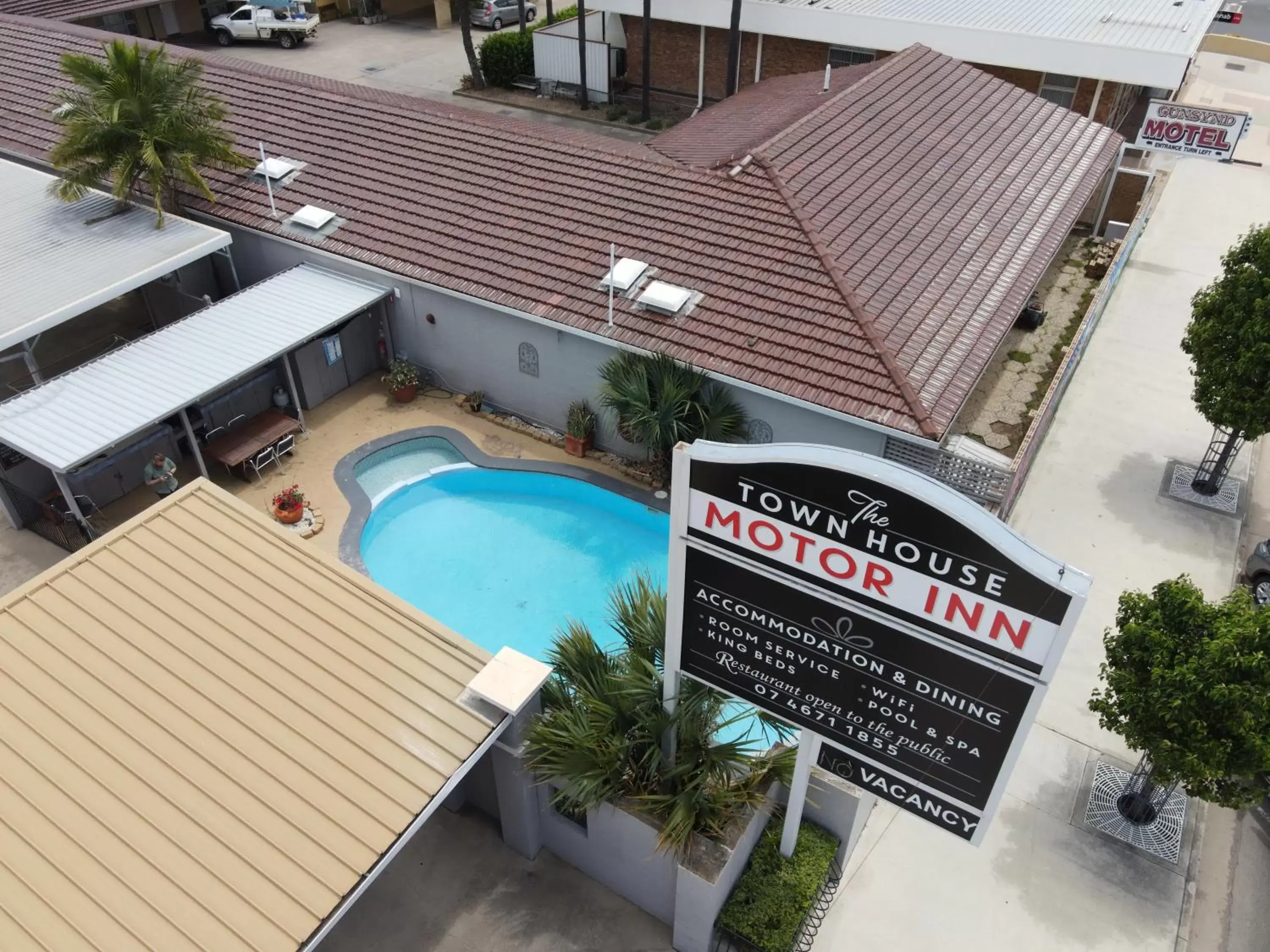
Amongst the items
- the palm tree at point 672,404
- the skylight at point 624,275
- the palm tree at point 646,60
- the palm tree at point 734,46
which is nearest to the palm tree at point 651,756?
the palm tree at point 672,404

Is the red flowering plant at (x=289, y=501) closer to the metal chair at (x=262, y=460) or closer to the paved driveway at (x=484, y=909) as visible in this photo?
the metal chair at (x=262, y=460)

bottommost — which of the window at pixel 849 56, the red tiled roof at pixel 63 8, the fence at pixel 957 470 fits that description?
the fence at pixel 957 470

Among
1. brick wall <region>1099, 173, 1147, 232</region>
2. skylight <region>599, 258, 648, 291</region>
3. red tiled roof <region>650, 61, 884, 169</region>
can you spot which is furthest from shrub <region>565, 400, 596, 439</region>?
brick wall <region>1099, 173, 1147, 232</region>

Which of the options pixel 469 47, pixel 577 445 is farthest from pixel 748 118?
pixel 469 47

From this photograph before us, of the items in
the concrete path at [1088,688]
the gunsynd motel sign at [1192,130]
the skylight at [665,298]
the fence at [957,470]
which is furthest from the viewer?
the gunsynd motel sign at [1192,130]

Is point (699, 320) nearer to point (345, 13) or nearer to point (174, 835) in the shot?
point (174, 835)

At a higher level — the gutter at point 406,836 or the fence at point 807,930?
the gutter at point 406,836

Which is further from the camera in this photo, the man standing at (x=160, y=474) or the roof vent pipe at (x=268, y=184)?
the roof vent pipe at (x=268, y=184)

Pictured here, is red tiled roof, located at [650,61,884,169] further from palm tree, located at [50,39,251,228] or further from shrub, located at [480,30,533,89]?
shrub, located at [480,30,533,89]
